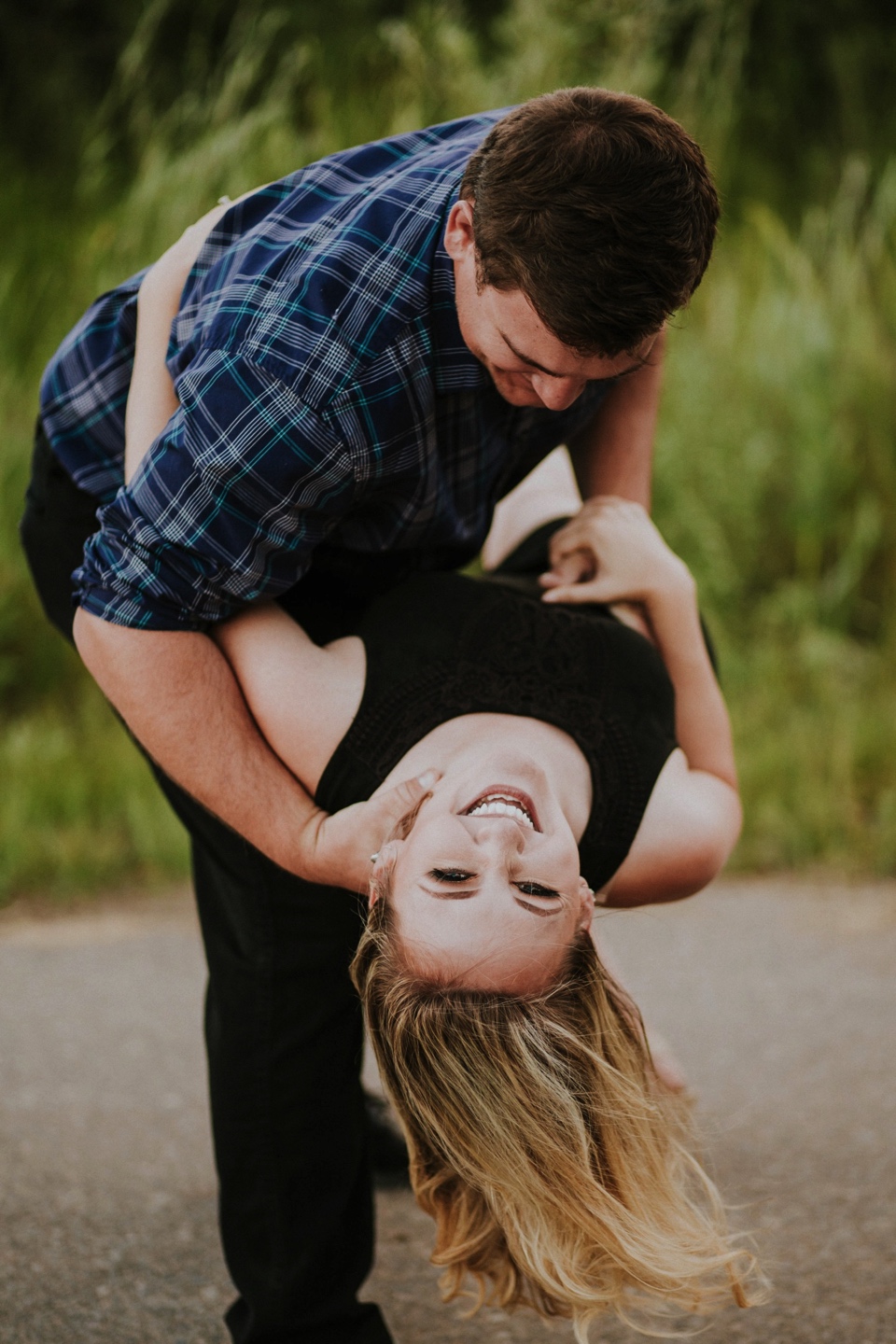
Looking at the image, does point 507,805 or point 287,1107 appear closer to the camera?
point 507,805

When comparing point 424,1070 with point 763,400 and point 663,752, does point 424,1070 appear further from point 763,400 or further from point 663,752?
point 763,400

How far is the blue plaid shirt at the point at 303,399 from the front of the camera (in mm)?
1950

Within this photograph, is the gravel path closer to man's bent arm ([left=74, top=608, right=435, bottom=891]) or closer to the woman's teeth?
man's bent arm ([left=74, top=608, right=435, bottom=891])

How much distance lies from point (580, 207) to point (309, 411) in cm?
47

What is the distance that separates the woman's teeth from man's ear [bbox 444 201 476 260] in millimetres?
775

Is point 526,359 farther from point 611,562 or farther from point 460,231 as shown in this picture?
point 611,562

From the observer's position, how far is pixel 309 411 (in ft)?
6.39

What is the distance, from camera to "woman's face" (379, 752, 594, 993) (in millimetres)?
1952

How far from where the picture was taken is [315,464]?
6.46 ft

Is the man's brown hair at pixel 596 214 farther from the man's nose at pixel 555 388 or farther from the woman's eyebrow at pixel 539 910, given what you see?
the woman's eyebrow at pixel 539 910

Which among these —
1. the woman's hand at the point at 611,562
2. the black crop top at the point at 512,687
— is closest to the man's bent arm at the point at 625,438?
the woman's hand at the point at 611,562

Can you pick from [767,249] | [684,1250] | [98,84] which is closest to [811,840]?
[684,1250]

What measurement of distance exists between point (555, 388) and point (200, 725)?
735 millimetres

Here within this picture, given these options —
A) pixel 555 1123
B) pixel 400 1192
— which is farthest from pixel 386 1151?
pixel 555 1123
